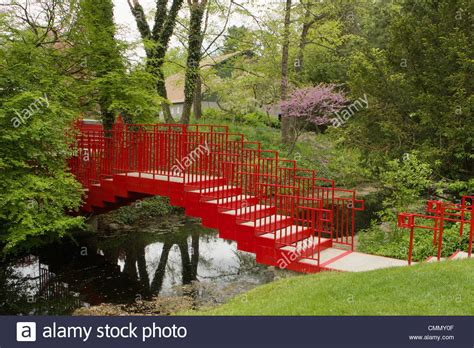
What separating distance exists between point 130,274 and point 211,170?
11.1 ft

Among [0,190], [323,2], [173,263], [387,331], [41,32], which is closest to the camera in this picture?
[387,331]

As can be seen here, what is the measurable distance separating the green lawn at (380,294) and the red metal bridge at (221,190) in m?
1.09

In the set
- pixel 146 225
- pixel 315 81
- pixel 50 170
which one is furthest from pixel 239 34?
pixel 50 170

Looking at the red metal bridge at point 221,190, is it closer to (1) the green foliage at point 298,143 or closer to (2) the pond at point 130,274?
(2) the pond at point 130,274

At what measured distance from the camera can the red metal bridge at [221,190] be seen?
8.02 metres

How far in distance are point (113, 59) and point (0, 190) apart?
169 inches

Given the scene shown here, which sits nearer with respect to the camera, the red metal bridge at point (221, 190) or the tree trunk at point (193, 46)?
the red metal bridge at point (221, 190)

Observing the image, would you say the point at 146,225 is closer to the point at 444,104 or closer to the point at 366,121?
the point at 366,121

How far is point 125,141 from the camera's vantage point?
10844mm

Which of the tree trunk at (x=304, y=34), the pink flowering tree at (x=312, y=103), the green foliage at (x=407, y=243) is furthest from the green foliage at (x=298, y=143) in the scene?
the green foliage at (x=407, y=243)

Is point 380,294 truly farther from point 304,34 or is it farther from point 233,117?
point 233,117

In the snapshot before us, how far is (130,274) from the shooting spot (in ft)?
35.8

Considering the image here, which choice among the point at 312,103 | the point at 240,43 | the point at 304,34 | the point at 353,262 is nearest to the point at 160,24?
the point at 240,43

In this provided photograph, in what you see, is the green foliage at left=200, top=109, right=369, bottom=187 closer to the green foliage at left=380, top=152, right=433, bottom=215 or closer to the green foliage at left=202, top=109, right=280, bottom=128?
the green foliage at left=202, top=109, right=280, bottom=128
